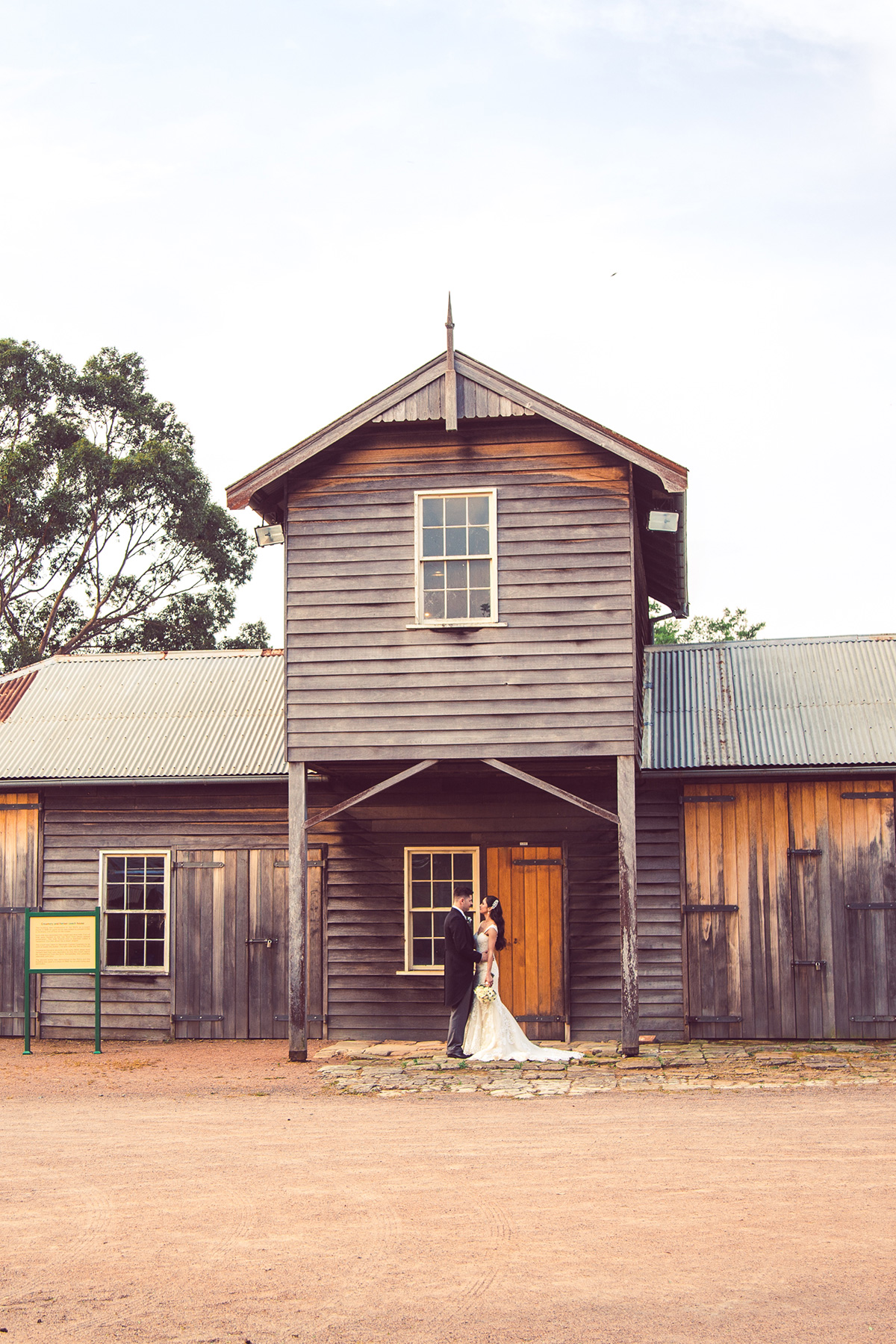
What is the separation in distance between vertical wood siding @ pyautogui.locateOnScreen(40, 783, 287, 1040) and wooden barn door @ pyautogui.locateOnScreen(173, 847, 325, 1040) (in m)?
0.16

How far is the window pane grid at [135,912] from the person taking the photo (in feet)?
56.1

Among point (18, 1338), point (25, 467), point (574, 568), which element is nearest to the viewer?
point (18, 1338)

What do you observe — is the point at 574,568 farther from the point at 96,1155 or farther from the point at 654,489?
the point at 96,1155

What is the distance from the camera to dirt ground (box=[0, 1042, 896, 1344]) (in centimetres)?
605

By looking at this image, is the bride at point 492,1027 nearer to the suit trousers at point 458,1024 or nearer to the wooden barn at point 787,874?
the suit trousers at point 458,1024

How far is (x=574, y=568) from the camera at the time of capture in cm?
1449

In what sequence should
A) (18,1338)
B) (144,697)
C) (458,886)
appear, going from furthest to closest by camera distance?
1. (144,697)
2. (458,886)
3. (18,1338)

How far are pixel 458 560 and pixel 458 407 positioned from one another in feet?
5.45

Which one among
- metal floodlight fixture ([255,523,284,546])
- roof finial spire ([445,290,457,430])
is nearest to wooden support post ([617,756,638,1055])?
roof finial spire ([445,290,457,430])

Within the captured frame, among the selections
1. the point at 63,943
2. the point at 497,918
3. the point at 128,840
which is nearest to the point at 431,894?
the point at 497,918

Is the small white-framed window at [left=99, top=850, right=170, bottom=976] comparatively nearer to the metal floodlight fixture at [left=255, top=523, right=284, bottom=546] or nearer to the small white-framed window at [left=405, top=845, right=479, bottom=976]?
the small white-framed window at [left=405, top=845, right=479, bottom=976]

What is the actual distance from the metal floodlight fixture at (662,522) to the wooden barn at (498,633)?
3cm

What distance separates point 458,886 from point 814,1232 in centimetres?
920

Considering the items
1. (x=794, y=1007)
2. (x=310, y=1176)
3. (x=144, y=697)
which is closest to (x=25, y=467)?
(x=144, y=697)
